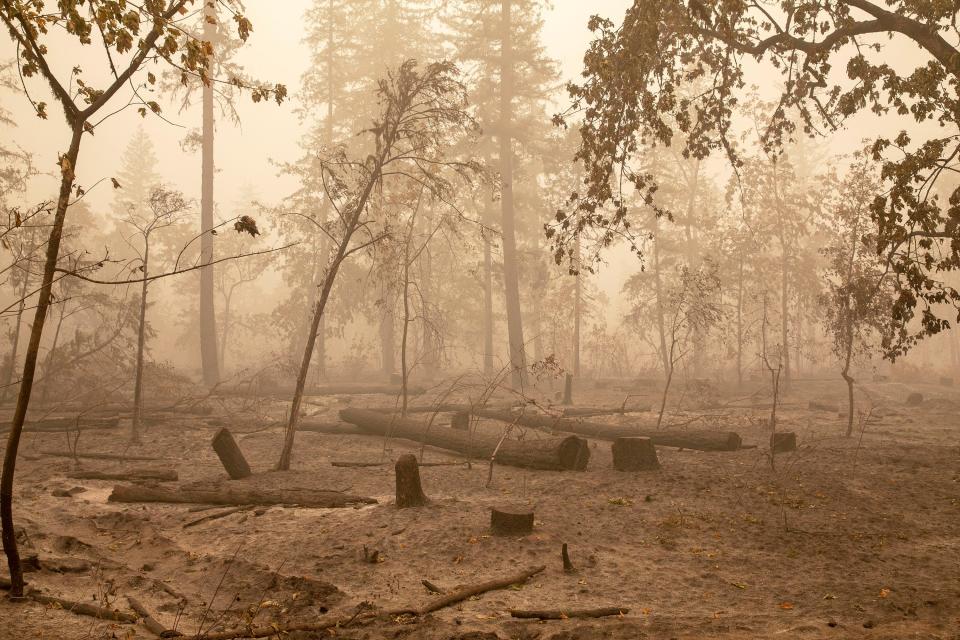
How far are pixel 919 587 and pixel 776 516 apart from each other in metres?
2.31

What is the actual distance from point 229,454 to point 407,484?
3.33 m

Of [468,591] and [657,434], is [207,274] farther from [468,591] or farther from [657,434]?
[468,591]

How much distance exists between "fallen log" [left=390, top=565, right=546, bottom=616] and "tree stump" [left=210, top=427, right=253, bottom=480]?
5365 mm

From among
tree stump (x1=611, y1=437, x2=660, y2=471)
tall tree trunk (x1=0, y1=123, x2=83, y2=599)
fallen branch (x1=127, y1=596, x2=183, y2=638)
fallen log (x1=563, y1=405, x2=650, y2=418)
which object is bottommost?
fallen branch (x1=127, y1=596, x2=183, y2=638)

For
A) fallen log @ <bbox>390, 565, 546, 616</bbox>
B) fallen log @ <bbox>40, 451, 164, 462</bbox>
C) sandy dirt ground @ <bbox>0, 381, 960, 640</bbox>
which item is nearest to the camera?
sandy dirt ground @ <bbox>0, 381, 960, 640</bbox>

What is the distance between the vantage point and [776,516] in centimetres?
795

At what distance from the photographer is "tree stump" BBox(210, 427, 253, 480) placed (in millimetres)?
9891

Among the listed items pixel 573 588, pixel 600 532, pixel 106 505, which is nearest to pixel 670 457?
pixel 600 532

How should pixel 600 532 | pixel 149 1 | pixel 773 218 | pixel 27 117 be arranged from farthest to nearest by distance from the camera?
pixel 27 117
pixel 773 218
pixel 600 532
pixel 149 1

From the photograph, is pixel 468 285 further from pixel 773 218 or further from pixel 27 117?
pixel 27 117

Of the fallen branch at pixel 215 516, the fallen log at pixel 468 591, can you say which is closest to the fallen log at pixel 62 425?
the fallen branch at pixel 215 516

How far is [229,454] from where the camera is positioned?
10.1m

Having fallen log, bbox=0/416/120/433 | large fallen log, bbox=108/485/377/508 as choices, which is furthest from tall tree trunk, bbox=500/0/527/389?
large fallen log, bbox=108/485/377/508

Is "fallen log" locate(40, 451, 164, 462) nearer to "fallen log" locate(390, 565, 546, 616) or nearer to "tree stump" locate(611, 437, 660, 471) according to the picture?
"tree stump" locate(611, 437, 660, 471)
